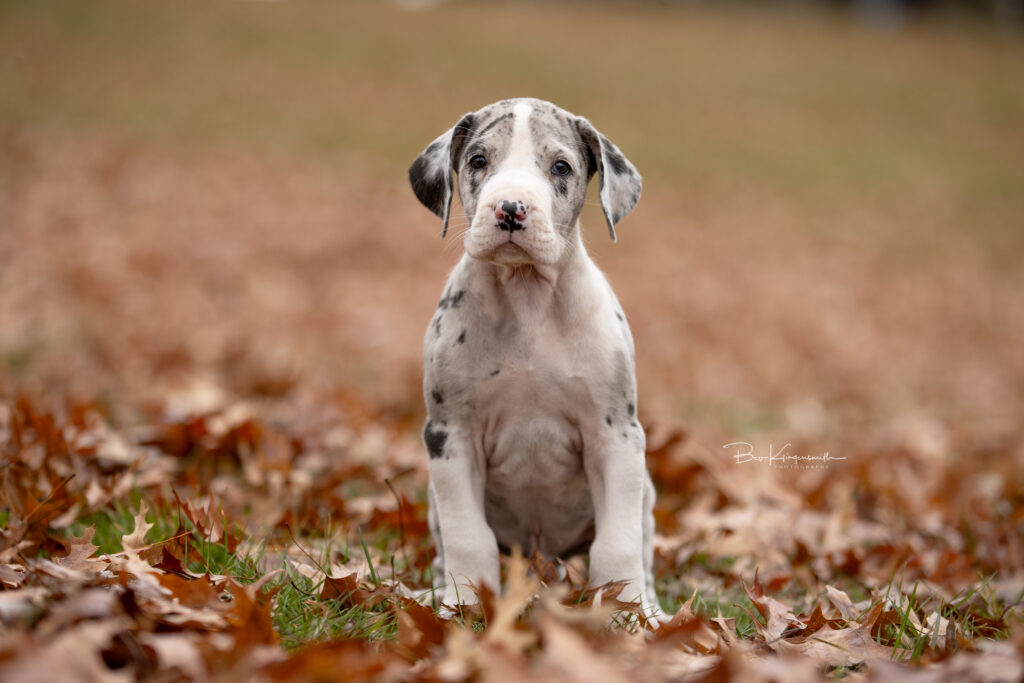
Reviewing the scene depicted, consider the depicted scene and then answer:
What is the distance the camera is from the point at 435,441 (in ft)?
11.1

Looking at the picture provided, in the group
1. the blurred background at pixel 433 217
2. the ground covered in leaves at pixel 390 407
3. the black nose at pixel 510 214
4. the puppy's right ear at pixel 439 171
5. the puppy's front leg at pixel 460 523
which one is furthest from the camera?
the blurred background at pixel 433 217

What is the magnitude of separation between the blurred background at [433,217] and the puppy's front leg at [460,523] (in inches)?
42.1

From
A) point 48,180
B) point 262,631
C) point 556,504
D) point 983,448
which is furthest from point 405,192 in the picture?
point 262,631

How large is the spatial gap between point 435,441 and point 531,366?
468 millimetres

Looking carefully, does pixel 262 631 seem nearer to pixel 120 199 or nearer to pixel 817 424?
pixel 817 424

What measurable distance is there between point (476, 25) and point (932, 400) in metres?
27.5

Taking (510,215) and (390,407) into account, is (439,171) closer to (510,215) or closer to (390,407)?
(510,215)

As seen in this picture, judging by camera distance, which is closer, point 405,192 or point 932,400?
point 932,400

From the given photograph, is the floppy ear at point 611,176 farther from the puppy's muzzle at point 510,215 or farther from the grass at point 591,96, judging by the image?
the grass at point 591,96

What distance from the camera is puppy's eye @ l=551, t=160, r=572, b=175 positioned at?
3353mm

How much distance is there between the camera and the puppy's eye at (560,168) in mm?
3353

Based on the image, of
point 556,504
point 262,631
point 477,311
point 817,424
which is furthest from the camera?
point 817,424

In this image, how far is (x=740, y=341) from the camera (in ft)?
35.1

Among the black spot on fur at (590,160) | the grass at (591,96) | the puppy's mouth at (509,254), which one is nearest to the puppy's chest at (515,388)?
the puppy's mouth at (509,254)
